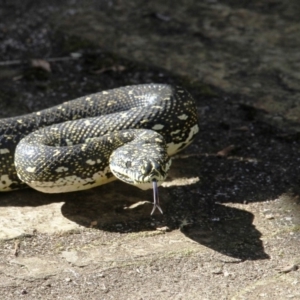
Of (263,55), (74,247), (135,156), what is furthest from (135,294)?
(263,55)

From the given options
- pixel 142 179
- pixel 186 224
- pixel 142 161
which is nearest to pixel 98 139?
pixel 142 161

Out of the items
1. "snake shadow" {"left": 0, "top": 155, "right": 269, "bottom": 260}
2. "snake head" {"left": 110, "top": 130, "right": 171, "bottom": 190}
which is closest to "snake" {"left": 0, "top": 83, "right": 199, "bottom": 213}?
"snake head" {"left": 110, "top": 130, "right": 171, "bottom": 190}

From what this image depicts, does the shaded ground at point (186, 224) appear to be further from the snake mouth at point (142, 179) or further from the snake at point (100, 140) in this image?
the snake mouth at point (142, 179)

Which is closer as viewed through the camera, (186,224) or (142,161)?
(142,161)

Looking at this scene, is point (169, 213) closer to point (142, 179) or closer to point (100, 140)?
point (142, 179)

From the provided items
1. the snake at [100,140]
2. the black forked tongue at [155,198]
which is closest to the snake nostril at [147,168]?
the snake at [100,140]
